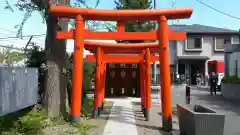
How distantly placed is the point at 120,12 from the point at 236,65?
55.8 feet

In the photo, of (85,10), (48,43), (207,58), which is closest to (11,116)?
(48,43)

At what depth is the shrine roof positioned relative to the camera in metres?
10.3

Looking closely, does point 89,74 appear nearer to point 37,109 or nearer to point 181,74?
point 37,109

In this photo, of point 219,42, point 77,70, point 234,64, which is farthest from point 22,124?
point 219,42

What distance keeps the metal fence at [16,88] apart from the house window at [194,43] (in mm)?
32780

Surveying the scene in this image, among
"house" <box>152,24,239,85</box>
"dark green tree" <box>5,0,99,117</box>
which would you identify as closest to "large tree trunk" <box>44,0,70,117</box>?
"dark green tree" <box>5,0,99,117</box>

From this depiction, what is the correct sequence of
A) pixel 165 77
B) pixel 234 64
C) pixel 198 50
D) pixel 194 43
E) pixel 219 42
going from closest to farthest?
pixel 165 77 < pixel 234 64 < pixel 198 50 < pixel 194 43 < pixel 219 42

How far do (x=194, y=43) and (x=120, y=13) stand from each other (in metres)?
32.1

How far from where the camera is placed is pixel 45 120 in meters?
10.2

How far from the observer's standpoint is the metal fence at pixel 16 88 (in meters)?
7.32

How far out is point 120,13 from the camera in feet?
35.0

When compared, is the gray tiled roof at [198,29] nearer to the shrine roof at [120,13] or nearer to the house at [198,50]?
the house at [198,50]

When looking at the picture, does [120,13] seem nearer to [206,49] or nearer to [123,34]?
[123,34]

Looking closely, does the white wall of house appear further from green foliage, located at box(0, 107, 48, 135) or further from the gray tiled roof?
green foliage, located at box(0, 107, 48, 135)
